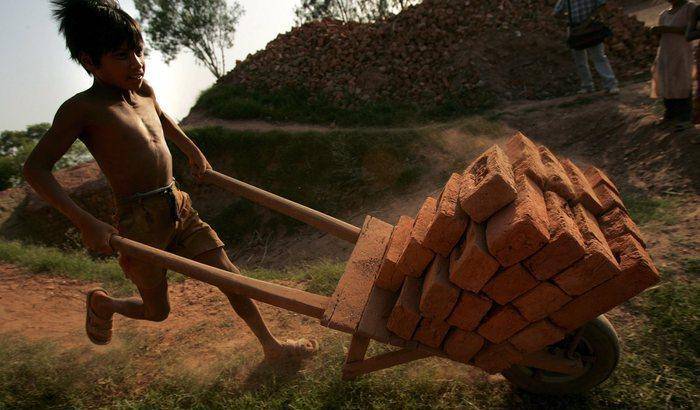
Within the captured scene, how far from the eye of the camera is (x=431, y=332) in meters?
1.97

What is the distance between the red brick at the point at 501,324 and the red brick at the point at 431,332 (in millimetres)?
164

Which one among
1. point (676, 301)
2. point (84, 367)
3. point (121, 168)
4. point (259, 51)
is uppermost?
point (259, 51)

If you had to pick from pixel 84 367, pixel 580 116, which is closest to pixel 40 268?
pixel 84 367

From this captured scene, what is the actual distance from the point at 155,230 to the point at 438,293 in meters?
1.74

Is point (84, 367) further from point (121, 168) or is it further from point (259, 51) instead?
point (259, 51)

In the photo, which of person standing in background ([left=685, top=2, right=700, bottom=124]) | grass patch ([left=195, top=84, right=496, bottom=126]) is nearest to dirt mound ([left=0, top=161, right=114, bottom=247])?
grass patch ([left=195, top=84, right=496, bottom=126])

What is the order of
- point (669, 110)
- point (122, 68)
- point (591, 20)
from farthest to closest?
point (591, 20) < point (669, 110) < point (122, 68)

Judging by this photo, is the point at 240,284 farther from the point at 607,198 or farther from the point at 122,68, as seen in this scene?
the point at 607,198

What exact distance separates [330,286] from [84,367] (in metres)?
2.01

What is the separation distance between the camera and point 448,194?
1982mm

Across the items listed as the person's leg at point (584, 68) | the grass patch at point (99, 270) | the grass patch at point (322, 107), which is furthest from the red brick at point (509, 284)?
the grass patch at point (322, 107)

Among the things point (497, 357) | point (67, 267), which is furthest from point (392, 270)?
point (67, 267)

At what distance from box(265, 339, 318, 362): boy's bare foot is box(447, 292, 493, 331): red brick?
1.38m

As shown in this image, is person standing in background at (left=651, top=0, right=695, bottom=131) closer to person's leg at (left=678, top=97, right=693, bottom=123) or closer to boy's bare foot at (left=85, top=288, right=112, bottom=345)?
person's leg at (left=678, top=97, right=693, bottom=123)
